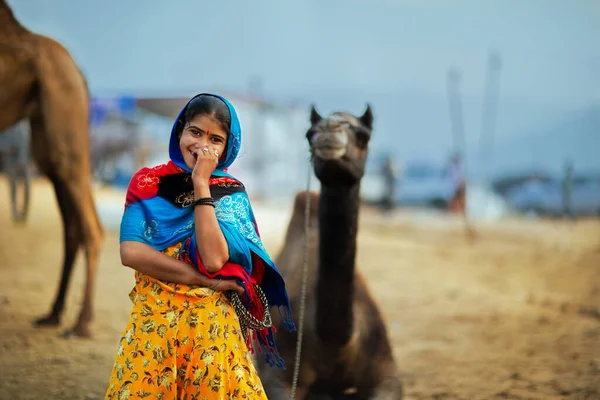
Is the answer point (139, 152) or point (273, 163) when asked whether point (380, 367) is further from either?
point (273, 163)

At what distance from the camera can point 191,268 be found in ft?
7.32

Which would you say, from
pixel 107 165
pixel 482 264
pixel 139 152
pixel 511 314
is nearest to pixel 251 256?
pixel 511 314

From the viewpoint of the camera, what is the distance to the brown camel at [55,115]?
5.24 metres

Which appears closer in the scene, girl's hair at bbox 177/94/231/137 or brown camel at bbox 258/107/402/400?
girl's hair at bbox 177/94/231/137

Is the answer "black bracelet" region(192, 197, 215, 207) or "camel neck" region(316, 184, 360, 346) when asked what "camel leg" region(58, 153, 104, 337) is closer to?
"camel neck" region(316, 184, 360, 346)

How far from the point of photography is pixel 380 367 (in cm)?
393

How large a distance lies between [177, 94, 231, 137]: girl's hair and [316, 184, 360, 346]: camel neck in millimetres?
1520

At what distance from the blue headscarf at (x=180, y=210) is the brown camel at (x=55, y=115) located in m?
3.28

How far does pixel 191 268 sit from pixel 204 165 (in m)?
0.36

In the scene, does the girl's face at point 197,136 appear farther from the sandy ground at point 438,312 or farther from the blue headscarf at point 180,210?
the sandy ground at point 438,312

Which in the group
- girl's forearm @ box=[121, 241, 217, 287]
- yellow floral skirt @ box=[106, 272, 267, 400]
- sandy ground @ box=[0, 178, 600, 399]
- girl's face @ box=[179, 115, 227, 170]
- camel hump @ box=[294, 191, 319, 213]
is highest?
girl's face @ box=[179, 115, 227, 170]

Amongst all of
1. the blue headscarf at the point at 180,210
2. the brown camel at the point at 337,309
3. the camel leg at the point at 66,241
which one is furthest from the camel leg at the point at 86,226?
the blue headscarf at the point at 180,210

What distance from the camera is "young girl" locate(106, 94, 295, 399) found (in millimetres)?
2189

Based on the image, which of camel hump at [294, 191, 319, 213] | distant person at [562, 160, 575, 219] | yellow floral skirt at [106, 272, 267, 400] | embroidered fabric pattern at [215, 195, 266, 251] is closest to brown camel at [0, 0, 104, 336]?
camel hump at [294, 191, 319, 213]
